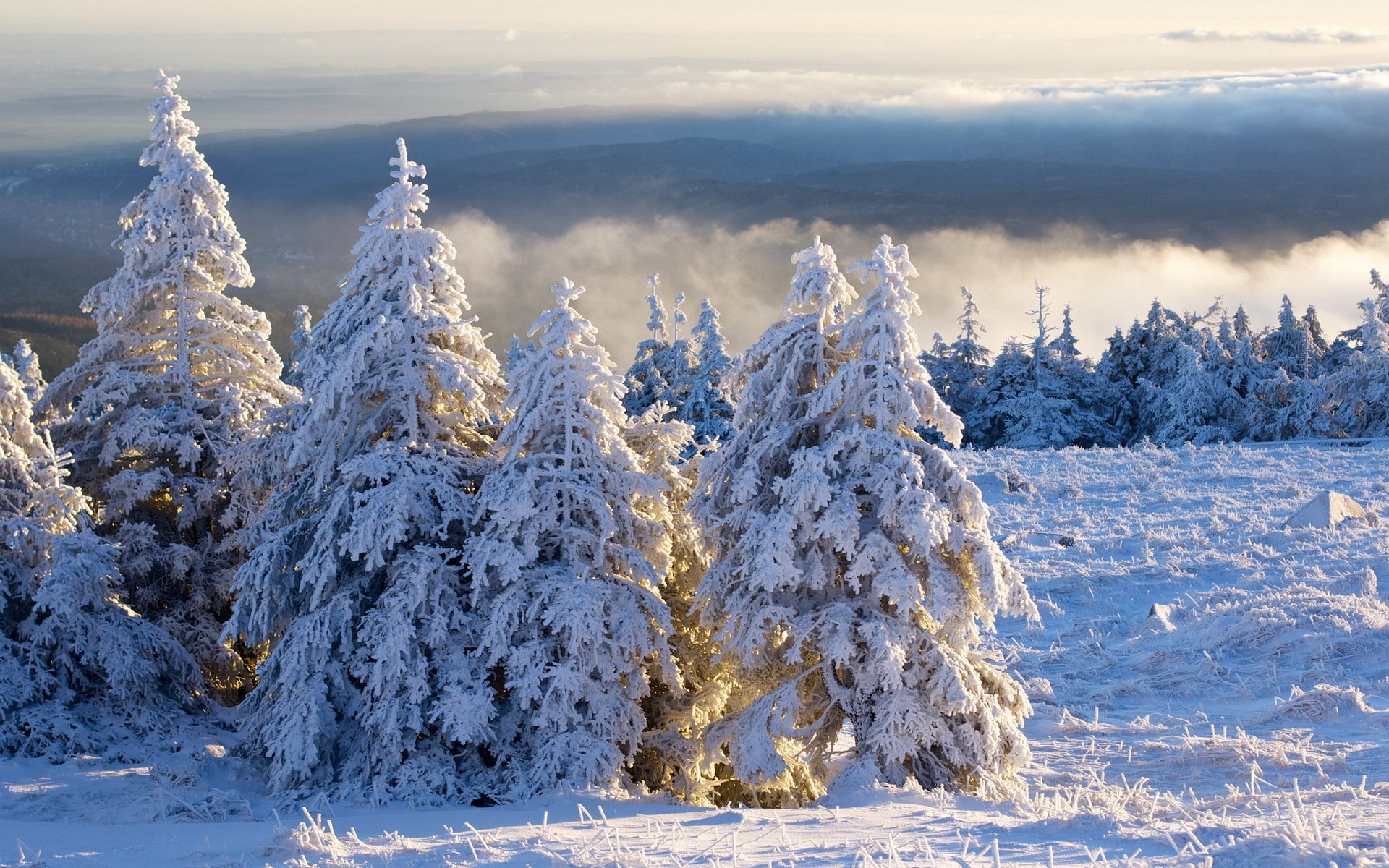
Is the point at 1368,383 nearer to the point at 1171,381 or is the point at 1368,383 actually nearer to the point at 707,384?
the point at 1171,381

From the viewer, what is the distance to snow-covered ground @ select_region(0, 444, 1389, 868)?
339 inches

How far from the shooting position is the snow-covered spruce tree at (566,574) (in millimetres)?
13336

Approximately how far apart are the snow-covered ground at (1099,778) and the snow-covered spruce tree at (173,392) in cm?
359

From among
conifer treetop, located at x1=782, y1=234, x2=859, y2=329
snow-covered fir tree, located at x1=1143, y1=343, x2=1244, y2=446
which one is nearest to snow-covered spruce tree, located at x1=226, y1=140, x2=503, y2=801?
conifer treetop, located at x1=782, y1=234, x2=859, y2=329

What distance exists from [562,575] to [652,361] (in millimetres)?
41701

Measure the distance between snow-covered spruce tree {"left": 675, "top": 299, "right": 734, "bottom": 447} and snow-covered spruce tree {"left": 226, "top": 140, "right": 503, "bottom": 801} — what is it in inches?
1349

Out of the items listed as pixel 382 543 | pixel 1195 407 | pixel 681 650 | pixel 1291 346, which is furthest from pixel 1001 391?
pixel 382 543

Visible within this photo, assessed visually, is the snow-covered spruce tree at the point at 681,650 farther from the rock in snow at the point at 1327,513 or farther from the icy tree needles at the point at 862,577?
the rock in snow at the point at 1327,513

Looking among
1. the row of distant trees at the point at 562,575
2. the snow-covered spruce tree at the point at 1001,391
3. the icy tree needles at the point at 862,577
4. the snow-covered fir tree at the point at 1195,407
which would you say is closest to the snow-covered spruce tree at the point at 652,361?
the snow-covered spruce tree at the point at 1001,391

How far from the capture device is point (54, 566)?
55.0 ft

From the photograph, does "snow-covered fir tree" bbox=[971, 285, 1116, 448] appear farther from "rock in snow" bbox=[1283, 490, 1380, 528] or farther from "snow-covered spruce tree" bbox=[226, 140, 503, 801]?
"snow-covered spruce tree" bbox=[226, 140, 503, 801]

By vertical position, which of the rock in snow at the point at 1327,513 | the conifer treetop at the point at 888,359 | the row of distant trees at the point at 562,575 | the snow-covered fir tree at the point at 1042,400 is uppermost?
the conifer treetop at the point at 888,359

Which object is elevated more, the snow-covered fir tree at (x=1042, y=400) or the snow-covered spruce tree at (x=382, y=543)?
the snow-covered spruce tree at (x=382, y=543)

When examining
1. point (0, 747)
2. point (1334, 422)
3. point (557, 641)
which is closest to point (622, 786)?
point (557, 641)
